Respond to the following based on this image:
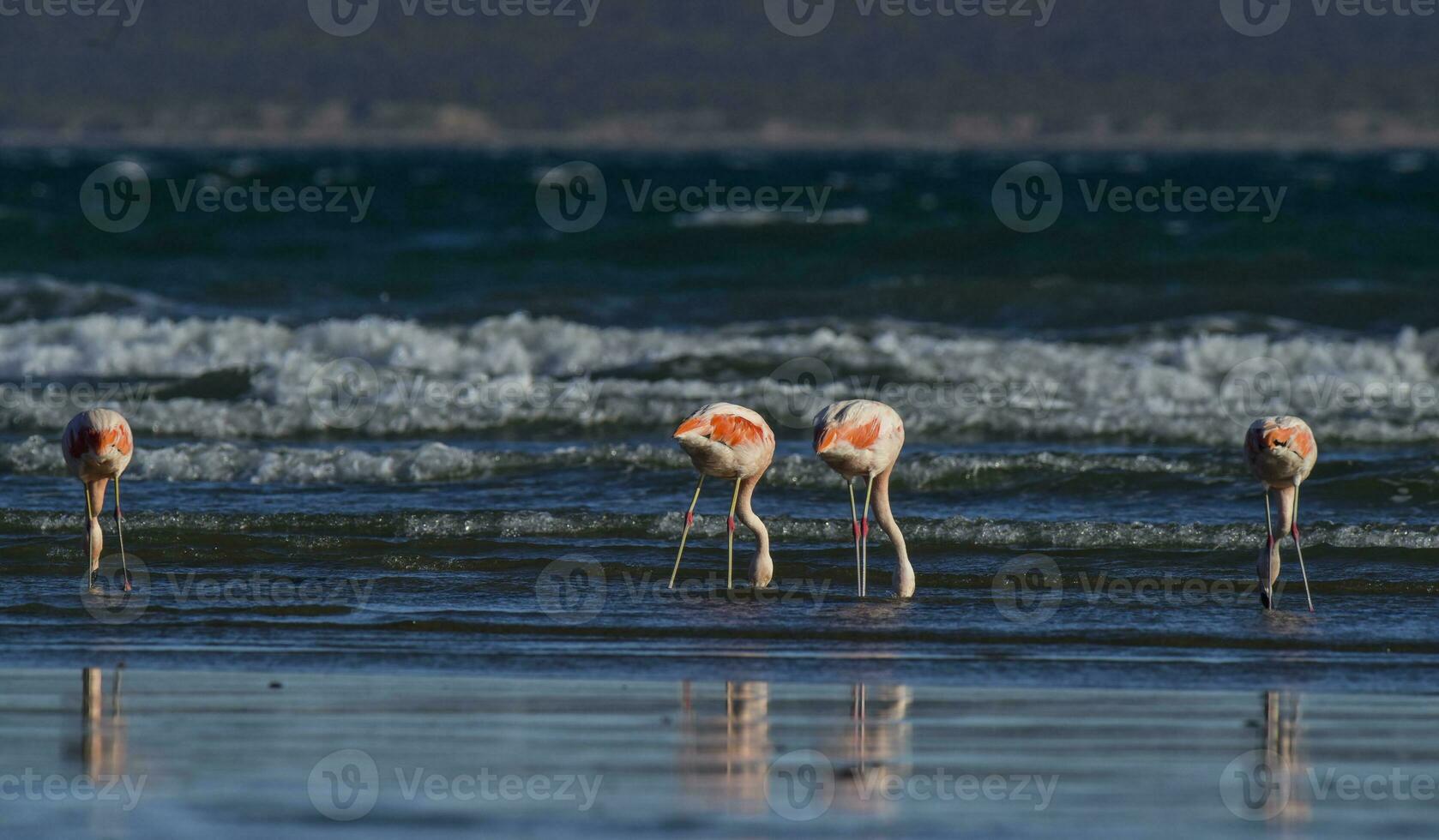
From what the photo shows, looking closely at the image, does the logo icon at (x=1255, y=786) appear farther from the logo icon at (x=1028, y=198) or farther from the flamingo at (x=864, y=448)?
the logo icon at (x=1028, y=198)

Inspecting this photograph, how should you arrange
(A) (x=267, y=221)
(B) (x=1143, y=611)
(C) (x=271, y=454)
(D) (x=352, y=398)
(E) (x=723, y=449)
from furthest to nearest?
(A) (x=267, y=221), (D) (x=352, y=398), (C) (x=271, y=454), (E) (x=723, y=449), (B) (x=1143, y=611)

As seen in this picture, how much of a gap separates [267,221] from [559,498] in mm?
18277

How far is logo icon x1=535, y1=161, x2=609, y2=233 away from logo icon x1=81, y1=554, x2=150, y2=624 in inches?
705

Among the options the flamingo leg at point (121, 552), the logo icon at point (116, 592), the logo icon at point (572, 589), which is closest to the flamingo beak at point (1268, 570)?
the logo icon at point (572, 589)

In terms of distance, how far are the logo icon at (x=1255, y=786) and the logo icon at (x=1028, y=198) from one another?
21.4 meters

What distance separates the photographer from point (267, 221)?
29.3 meters

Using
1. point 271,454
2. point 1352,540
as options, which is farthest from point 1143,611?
point 271,454

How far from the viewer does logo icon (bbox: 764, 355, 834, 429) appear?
15398 mm

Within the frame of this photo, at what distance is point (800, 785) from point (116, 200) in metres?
33.4

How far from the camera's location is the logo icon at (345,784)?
5676mm

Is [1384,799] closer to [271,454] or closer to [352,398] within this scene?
[271,454]

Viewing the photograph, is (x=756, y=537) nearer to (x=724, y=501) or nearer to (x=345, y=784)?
(x=724, y=501)

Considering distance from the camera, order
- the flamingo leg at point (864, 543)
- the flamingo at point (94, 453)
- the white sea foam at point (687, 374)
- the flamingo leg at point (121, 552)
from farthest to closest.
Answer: the white sea foam at point (687, 374), the flamingo at point (94, 453), the flamingo leg at point (121, 552), the flamingo leg at point (864, 543)

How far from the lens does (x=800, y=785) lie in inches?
235
